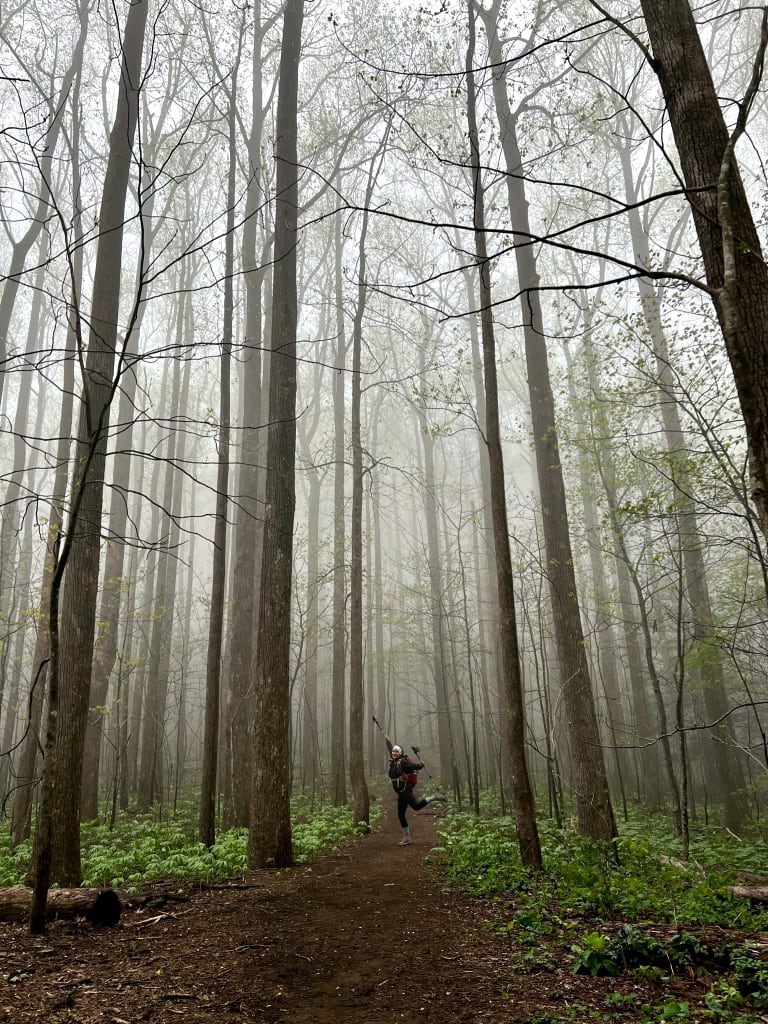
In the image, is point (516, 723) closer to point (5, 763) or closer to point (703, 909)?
point (703, 909)

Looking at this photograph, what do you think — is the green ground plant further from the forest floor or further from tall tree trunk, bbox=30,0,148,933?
tall tree trunk, bbox=30,0,148,933

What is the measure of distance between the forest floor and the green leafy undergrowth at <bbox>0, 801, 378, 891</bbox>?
1.45m

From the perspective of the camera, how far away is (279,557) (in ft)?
26.9

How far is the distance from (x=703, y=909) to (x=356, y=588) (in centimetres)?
828

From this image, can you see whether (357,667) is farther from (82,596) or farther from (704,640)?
(704,640)

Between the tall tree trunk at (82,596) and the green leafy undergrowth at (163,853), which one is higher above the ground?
the tall tree trunk at (82,596)

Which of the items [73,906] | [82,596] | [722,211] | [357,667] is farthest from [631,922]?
[357,667]

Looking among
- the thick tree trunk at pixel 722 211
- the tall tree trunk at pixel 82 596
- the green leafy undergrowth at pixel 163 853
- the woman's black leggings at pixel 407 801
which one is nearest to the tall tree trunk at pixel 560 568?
the woman's black leggings at pixel 407 801

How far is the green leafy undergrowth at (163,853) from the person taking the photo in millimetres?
6773

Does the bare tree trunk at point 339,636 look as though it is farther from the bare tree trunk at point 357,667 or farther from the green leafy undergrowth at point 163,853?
the green leafy undergrowth at point 163,853

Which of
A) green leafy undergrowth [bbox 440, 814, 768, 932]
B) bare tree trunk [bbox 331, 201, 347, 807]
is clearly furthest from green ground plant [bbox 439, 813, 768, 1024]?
bare tree trunk [bbox 331, 201, 347, 807]

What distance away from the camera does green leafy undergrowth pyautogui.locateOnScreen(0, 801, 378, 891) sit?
22.2 ft

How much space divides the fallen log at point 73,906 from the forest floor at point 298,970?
127 millimetres

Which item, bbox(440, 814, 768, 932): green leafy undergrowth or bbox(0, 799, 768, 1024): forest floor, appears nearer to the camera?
bbox(0, 799, 768, 1024): forest floor
